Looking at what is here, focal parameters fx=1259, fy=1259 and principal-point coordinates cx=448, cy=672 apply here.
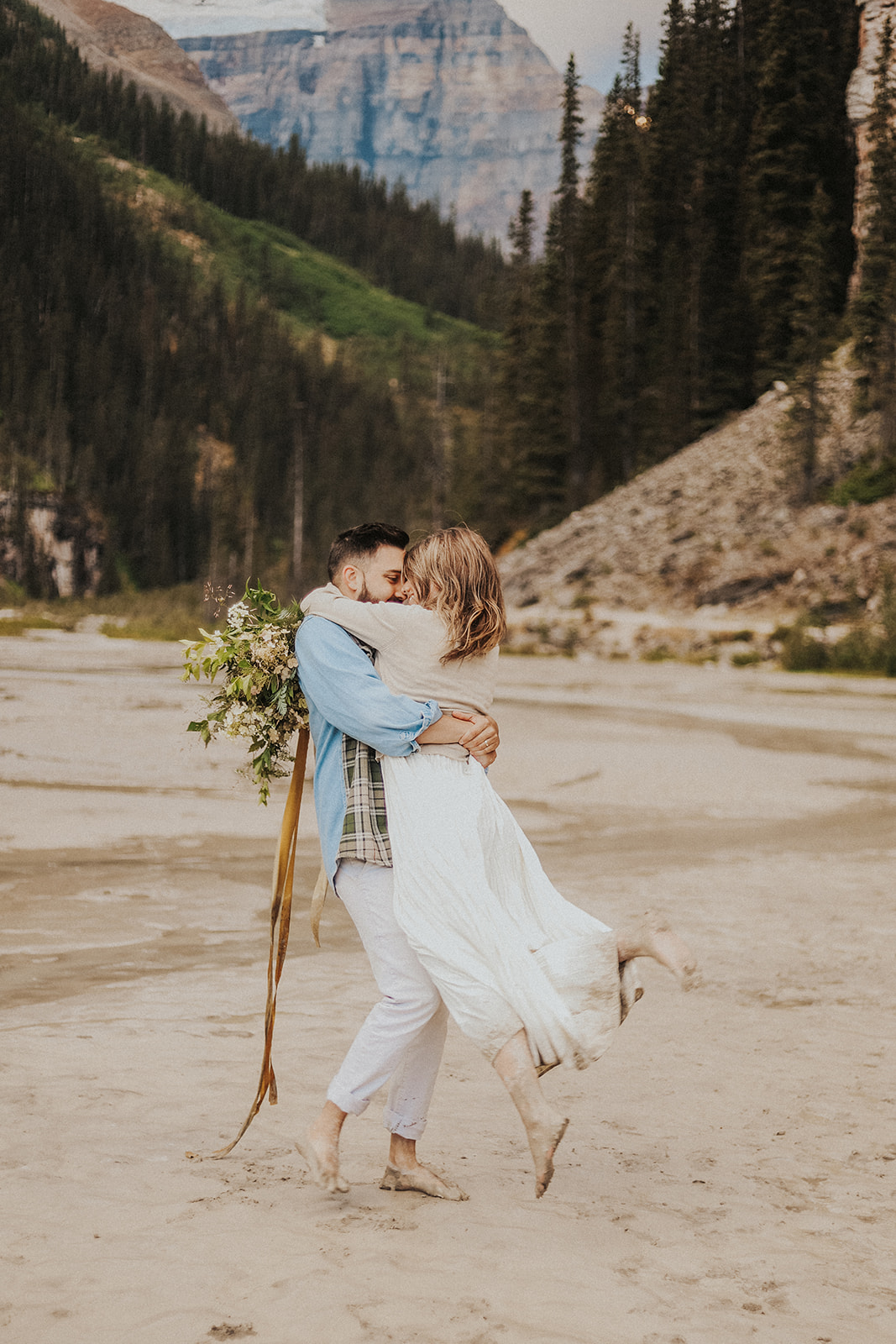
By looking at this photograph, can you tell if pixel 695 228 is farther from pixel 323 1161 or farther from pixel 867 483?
pixel 323 1161

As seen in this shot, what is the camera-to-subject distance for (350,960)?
23.3 ft

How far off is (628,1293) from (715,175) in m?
52.6

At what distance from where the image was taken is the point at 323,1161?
3.62 meters

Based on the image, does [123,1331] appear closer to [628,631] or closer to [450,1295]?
[450,1295]

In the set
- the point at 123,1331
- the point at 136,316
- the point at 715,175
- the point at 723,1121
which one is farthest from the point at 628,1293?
the point at 136,316

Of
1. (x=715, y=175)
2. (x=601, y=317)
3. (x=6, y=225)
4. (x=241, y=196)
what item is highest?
(x=241, y=196)

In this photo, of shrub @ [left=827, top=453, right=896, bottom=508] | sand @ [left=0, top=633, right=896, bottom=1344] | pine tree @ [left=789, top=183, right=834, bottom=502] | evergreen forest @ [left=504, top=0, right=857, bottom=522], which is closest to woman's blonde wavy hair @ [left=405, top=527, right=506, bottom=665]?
sand @ [left=0, top=633, right=896, bottom=1344]

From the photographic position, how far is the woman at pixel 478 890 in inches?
130

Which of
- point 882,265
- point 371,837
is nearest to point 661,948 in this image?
point 371,837

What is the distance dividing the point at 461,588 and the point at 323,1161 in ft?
5.55

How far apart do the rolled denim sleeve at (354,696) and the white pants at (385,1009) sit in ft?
1.33

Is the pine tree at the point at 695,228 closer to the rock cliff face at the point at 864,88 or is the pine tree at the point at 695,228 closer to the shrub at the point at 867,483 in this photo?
the rock cliff face at the point at 864,88

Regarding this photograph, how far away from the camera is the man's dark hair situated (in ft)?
12.4

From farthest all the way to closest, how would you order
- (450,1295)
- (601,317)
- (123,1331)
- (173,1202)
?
1. (601,317)
2. (173,1202)
3. (450,1295)
4. (123,1331)
